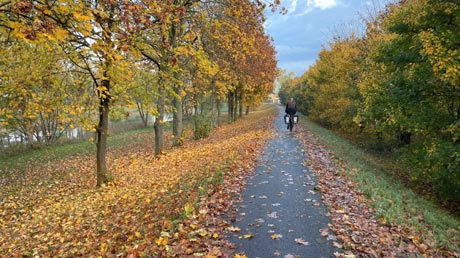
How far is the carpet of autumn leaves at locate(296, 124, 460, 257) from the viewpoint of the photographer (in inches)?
209

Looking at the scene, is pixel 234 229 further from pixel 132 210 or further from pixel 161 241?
pixel 132 210

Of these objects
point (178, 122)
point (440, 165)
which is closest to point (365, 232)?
point (440, 165)

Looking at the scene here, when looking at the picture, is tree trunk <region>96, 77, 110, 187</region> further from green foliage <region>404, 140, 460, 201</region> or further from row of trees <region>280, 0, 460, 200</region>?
green foliage <region>404, 140, 460, 201</region>

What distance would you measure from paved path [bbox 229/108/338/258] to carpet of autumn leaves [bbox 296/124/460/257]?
10.1 inches

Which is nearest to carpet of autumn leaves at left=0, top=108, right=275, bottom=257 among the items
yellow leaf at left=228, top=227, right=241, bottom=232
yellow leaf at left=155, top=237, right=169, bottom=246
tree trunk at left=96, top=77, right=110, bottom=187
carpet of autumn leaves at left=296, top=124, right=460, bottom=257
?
yellow leaf at left=155, top=237, right=169, bottom=246

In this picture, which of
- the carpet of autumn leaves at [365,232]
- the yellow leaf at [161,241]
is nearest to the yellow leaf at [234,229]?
the yellow leaf at [161,241]

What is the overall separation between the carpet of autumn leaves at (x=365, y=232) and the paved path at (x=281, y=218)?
0.26 meters

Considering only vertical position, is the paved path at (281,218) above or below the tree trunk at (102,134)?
below

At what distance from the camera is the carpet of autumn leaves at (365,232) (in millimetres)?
5305

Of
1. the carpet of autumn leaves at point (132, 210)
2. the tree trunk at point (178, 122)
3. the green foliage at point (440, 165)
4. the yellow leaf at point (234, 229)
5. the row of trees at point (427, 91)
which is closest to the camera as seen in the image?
the carpet of autumn leaves at point (132, 210)

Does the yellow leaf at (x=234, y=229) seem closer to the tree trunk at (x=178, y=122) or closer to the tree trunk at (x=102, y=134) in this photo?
the tree trunk at (x=102, y=134)

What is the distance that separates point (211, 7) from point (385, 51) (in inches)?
331

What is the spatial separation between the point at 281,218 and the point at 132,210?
3.94 metres

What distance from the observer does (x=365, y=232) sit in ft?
19.3
